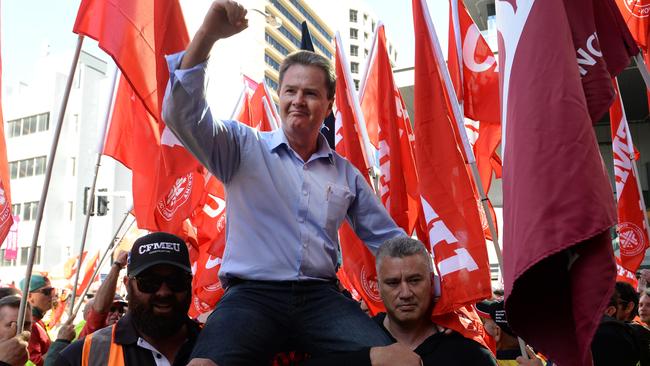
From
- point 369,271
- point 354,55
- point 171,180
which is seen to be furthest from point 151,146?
point 354,55

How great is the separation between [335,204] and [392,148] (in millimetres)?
3870

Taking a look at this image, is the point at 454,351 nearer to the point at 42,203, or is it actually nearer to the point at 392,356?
the point at 392,356

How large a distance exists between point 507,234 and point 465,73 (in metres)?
5.02

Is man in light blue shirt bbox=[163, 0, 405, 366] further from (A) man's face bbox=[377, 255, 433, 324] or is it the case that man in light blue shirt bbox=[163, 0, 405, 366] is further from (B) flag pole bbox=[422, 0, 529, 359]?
(B) flag pole bbox=[422, 0, 529, 359]

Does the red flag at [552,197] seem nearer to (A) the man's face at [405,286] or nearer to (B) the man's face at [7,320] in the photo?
(A) the man's face at [405,286]

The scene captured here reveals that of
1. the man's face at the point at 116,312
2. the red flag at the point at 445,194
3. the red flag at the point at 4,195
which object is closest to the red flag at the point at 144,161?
the man's face at the point at 116,312

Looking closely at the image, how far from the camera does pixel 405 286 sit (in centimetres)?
377

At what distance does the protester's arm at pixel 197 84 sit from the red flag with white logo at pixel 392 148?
3.53 m

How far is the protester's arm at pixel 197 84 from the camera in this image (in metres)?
2.77

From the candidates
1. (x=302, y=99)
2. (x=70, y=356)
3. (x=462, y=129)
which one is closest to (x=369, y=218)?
(x=302, y=99)

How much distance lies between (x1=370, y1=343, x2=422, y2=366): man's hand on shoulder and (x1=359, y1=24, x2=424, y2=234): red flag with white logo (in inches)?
132

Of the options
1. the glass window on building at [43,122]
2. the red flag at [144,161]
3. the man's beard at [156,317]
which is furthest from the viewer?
the glass window on building at [43,122]

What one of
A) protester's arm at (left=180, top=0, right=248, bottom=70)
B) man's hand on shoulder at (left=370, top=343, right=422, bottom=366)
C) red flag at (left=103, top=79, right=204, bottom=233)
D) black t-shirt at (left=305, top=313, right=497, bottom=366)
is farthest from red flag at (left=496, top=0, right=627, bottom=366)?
red flag at (left=103, top=79, right=204, bottom=233)

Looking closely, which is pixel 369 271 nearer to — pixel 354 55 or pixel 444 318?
pixel 444 318
